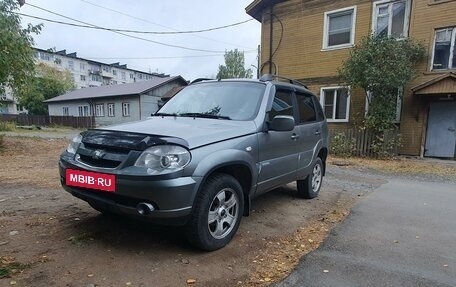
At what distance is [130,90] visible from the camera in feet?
104

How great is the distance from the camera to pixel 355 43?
13.3 metres

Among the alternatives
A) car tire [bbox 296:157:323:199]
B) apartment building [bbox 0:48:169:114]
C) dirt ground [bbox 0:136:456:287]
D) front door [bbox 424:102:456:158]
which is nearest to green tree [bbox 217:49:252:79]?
apartment building [bbox 0:48:169:114]

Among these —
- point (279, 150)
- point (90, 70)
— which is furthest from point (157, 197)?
point (90, 70)

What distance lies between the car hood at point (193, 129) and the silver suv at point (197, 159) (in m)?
0.01

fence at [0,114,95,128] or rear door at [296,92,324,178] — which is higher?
rear door at [296,92,324,178]

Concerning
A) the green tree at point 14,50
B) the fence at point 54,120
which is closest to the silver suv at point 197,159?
the green tree at point 14,50

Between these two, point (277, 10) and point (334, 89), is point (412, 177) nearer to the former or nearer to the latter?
point (334, 89)

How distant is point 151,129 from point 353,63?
35.1 feet

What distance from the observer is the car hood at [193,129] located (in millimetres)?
2992

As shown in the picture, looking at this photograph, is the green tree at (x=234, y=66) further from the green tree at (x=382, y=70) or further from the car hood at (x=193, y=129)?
the car hood at (x=193, y=129)

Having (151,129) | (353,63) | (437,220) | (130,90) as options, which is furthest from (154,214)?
(130,90)

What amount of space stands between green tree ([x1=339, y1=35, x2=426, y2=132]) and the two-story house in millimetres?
612

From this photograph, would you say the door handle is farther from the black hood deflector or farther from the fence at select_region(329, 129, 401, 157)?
the fence at select_region(329, 129, 401, 157)

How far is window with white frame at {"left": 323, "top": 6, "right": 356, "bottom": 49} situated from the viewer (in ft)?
44.3
